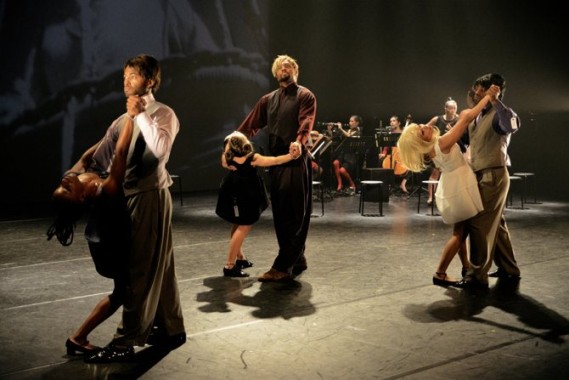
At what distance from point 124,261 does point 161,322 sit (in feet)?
1.47

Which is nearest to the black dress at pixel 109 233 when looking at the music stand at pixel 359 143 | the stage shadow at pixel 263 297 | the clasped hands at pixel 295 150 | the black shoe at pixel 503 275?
the stage shadow at pixel 263 297

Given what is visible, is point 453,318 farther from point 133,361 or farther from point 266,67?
point 266,67

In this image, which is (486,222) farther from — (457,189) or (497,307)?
(497,307)

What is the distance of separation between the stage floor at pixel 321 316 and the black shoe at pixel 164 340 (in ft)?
0.22

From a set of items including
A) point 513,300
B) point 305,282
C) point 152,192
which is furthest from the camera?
point 305,282

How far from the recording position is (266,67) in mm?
12938

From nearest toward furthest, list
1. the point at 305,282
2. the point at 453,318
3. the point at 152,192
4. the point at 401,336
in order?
the point at 152,192 < the point at 401,336 < the point at 453,318 < the point at 305,282

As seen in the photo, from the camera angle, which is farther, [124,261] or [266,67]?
[266,67]

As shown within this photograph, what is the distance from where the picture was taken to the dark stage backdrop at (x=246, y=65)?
32.8ft

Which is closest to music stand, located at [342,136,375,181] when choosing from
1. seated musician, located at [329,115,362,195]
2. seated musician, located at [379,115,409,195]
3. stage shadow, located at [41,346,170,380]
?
seated musician, located at [329,115,362,195]

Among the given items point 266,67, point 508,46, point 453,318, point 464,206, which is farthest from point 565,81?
point 453,318

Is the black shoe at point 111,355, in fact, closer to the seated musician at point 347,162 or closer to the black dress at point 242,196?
the black dress at point 242,196

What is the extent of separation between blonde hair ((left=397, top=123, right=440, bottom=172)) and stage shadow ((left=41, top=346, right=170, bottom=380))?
7.05 ft

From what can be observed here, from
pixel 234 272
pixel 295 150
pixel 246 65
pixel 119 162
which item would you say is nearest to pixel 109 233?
pixel 119 162
